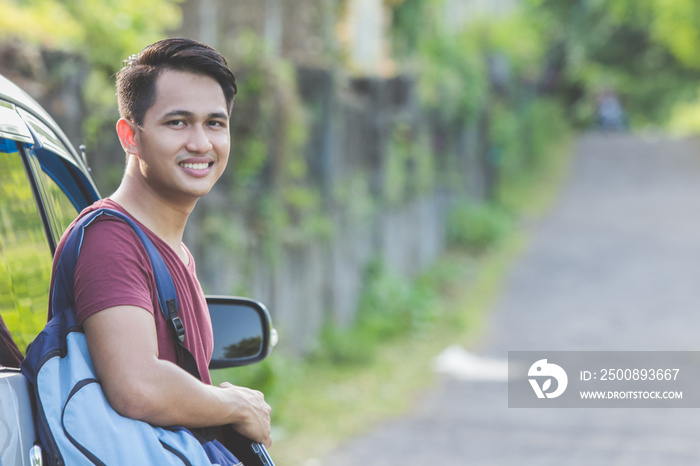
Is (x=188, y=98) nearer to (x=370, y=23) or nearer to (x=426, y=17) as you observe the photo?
(x=370, y=23)

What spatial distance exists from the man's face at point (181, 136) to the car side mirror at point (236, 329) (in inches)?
23.0

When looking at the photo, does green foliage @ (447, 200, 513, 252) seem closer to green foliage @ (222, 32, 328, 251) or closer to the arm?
green foliage @ (222, 32, 328, 251)

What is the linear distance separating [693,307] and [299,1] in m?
5.73

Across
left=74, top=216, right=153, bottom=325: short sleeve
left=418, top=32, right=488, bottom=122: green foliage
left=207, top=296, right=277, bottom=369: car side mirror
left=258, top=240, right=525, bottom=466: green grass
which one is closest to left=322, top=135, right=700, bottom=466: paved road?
left=258, top=240, right=525, bottom=466: green grass

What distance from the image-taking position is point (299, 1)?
10617mm

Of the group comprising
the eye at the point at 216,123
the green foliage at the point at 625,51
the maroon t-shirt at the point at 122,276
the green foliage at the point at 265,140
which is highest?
the green foliage at the point at 625,51

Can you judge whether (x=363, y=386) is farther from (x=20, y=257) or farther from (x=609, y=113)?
(x=609, y=113)

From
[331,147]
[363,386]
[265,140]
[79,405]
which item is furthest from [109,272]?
[331,147]

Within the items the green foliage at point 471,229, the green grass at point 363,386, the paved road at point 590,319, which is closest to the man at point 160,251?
the green grass at point 363,386

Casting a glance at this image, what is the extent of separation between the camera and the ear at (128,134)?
2.09m

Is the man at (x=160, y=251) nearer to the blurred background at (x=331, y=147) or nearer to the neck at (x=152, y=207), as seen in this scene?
the neck at (x=152, y=207)

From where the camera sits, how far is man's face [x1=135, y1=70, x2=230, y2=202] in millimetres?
2053

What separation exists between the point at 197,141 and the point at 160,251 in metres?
0.24

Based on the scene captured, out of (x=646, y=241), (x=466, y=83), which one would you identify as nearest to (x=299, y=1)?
(x=466, y=83)
